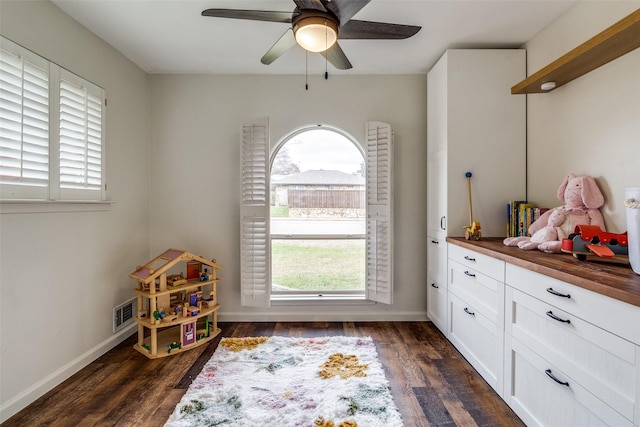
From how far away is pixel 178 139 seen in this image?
3148 mm

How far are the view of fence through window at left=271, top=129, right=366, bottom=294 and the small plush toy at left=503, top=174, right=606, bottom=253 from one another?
164 cm

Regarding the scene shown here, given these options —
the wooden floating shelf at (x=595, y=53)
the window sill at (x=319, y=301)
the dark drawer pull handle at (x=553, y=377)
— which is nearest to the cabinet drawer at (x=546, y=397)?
the dark drawer pull handle at (x=553, y=377)

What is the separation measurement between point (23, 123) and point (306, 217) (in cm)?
227

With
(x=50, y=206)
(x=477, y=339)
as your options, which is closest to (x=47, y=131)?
(x=50, y=206)

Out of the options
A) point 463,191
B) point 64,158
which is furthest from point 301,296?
point 64,158

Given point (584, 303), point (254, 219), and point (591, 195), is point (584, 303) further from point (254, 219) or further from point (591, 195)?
point (254, 219)

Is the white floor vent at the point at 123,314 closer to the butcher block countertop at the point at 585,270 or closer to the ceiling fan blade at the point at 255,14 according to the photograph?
the ceiling fan blade at the point at 255,14

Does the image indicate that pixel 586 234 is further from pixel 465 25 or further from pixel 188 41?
pixel 188 41

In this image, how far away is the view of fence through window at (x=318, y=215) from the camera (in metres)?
3.24

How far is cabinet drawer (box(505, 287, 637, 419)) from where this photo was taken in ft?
3.64

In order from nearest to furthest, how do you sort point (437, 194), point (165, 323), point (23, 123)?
point (23, 123), point (165, 323), point (437, 194)

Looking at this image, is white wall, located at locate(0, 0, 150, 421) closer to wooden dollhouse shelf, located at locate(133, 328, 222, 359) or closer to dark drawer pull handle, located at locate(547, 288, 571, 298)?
wooden dollhouse shelf, located at locate(133, 328, 222, 359)

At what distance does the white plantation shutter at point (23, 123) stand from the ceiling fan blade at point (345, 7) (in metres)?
1.82

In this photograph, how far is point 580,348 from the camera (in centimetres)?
131
